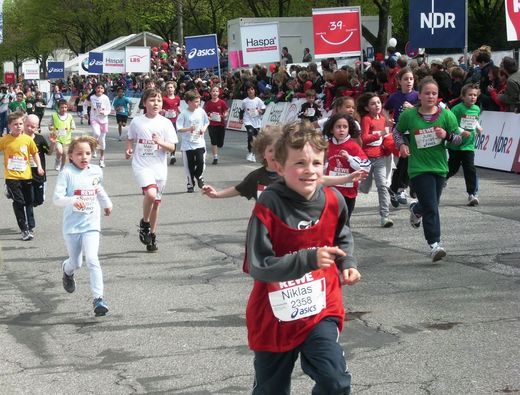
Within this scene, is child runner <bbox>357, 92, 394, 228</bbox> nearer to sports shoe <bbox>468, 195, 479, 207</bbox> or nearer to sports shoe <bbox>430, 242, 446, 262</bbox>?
sports shoe <bbox>468, 195, 479, 207</bbox>

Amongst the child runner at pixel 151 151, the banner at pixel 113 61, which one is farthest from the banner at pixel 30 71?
the child runner at pixel 151 151

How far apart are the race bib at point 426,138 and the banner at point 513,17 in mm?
6849

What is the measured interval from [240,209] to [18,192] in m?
3.20

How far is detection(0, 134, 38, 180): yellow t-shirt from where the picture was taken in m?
12.5

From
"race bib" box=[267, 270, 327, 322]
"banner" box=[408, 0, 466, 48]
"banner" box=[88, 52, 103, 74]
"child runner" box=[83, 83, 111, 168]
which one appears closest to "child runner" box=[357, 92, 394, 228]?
"banner" box=[408, 0, 466, 48]

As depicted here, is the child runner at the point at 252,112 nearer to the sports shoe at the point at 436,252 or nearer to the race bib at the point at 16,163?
the race bib at the point at 16,163

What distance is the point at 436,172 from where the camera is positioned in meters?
9.94

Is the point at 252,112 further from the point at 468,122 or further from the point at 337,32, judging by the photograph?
the point at 468,122

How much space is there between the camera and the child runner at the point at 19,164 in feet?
41.1

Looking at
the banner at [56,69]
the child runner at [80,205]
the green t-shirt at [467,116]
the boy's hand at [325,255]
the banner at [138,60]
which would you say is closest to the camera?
the boy's hand at [325,255]

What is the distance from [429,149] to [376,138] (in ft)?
7.85

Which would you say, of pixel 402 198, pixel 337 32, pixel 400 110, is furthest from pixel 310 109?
pixel 402 198

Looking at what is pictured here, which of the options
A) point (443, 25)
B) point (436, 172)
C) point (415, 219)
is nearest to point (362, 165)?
point (436, 172)

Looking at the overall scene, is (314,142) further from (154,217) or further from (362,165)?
(154,217)
